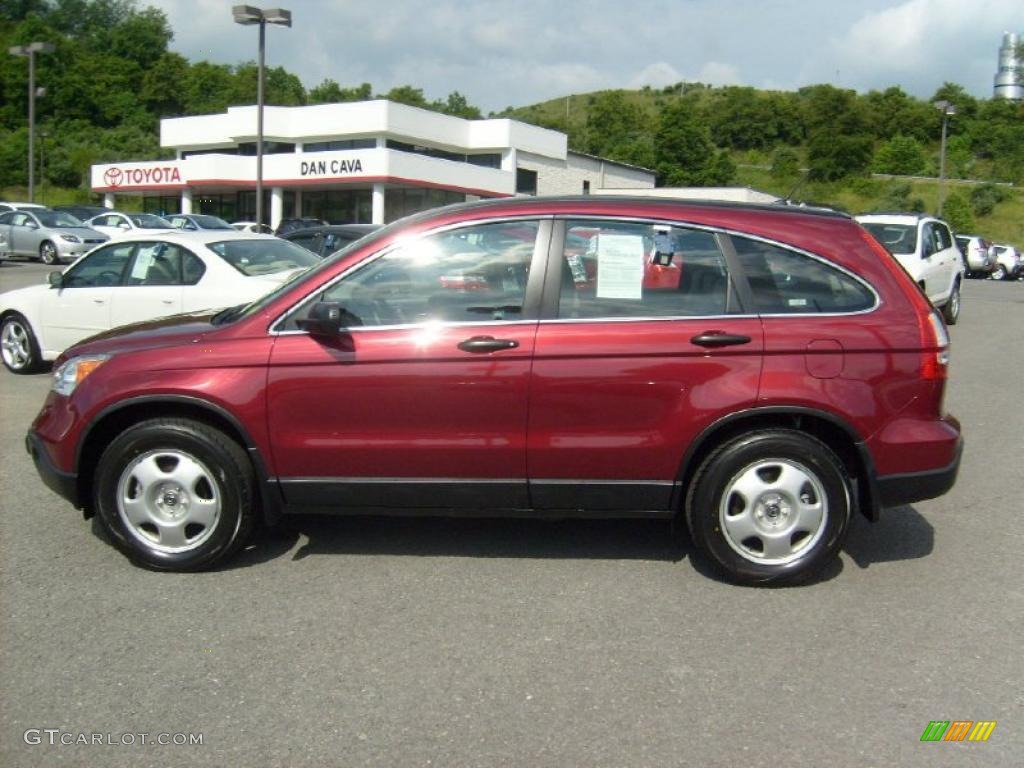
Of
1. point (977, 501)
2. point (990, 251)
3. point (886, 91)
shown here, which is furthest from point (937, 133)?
point (977, 501)

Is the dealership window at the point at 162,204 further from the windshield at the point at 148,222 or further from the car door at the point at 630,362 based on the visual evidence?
the car door at the point at 630,362

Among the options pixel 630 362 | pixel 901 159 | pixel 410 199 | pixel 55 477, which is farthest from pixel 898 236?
pixel 901 159

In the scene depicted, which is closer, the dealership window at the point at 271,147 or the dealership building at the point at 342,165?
the dealership building at the point at 342,165

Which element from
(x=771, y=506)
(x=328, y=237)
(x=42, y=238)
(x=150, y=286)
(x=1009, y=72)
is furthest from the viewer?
(x=1009, y=72)

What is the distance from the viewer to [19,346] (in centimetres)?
1033

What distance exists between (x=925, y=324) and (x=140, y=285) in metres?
7.42

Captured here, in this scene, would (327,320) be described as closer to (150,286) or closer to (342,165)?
(150,286)

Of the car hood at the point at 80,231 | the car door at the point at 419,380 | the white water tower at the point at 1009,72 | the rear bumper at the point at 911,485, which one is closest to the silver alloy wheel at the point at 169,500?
the car door at the point at 419,380

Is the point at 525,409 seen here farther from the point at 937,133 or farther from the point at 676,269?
the point at 937,133

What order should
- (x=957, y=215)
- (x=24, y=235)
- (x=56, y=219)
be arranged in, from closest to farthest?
(x=24, y=235), (x=56, y=219), (x=957, y=215)

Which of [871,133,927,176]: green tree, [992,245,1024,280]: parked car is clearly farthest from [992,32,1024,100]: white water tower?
[992,245,1024,280]: parked car

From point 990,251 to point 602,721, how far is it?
39.4 meters

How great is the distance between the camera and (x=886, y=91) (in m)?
114

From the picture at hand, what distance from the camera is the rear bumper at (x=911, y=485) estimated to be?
Result: 14.9 feet
